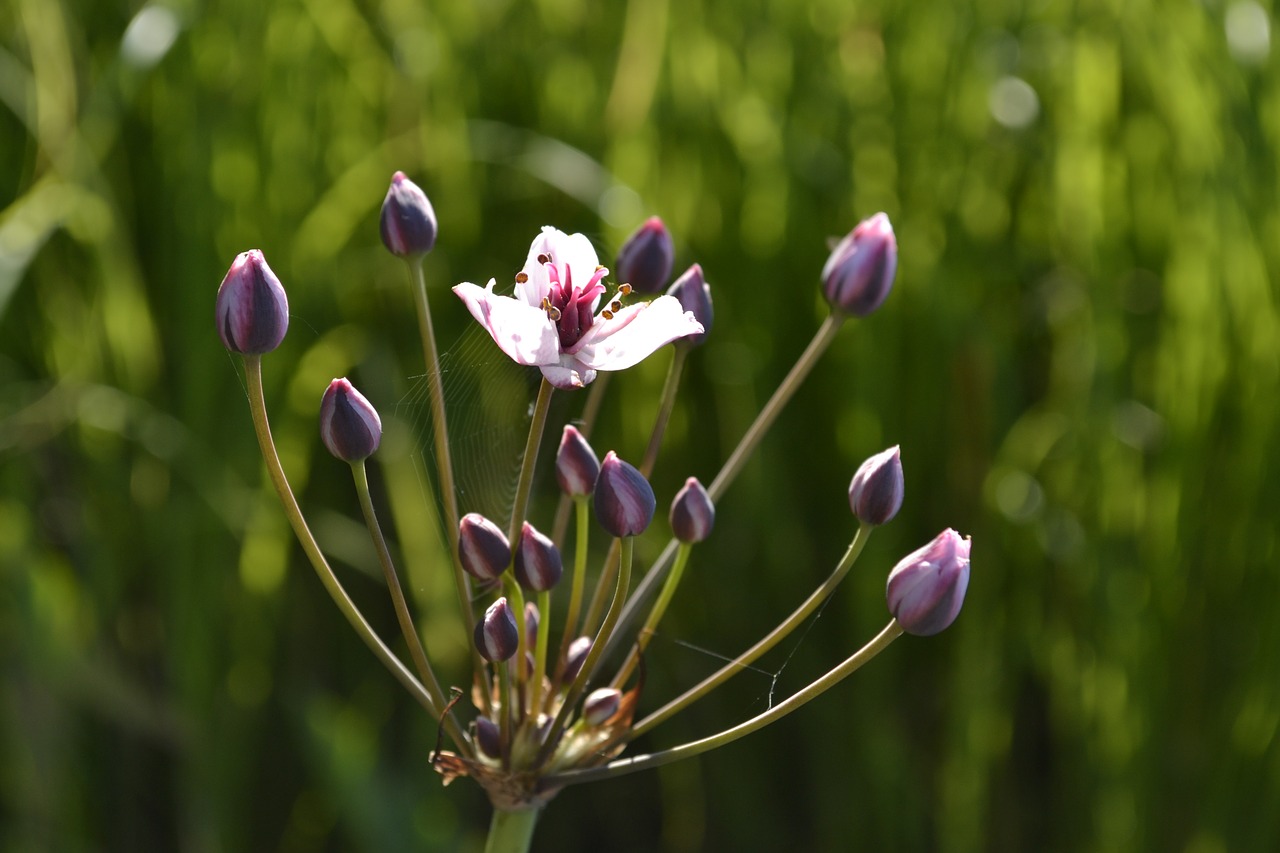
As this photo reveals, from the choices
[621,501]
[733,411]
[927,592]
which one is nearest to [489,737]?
[621,501]

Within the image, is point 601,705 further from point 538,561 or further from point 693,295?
point 693,295

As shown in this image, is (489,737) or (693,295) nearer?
(489,737)

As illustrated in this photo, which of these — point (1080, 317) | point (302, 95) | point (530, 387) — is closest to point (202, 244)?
point (302, 95)

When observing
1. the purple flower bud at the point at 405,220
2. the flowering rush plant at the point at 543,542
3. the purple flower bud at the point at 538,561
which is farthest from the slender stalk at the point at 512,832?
the purple flower bud at the point at 405,220

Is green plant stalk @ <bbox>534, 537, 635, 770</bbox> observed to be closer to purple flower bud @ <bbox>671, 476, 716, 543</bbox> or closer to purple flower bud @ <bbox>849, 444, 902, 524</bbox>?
purple flower bud @ <bbox>671, 476, 716, 543</bbox>

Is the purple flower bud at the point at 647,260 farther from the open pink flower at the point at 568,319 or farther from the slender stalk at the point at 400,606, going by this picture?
the slender stalk at the point at 400,606

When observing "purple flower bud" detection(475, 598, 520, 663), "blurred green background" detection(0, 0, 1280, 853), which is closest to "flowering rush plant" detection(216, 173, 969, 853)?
"purple flower bud" detection(475, 598, 520, 663)
